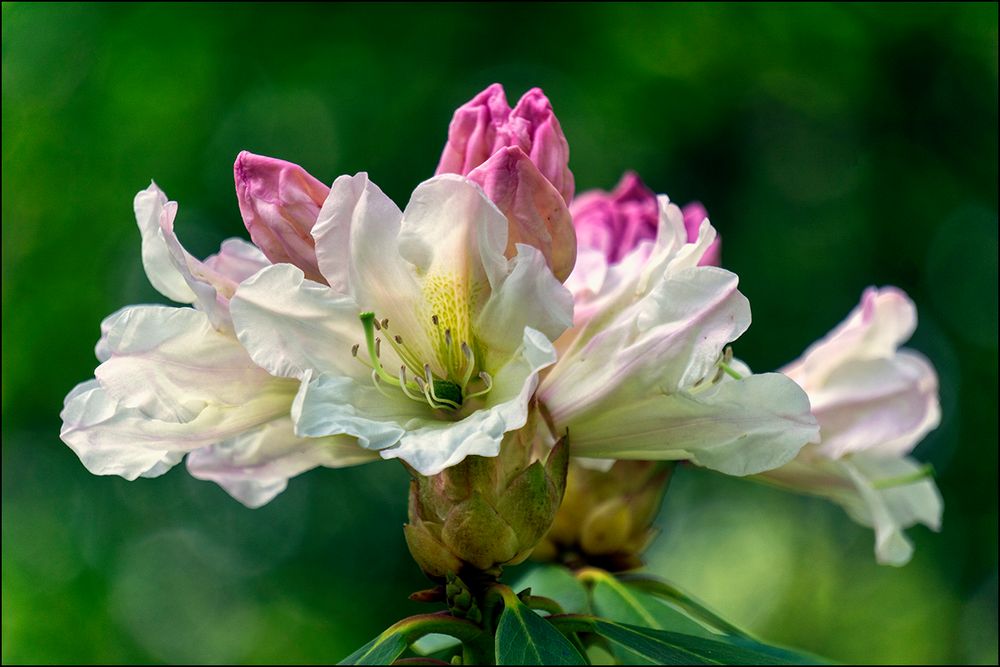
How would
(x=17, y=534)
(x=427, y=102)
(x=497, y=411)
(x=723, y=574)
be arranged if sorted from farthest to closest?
(x=427, y=102) → (x=17, y=534) → (x=723, y=574) → (x=497, y=411)

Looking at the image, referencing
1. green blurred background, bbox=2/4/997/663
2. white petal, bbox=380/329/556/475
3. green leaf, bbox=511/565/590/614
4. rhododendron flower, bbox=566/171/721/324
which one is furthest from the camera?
green blurred background, bbox=2/4/997/663

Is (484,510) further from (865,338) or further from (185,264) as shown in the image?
(865,338)

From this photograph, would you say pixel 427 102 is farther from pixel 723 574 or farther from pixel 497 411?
pixel 497 411

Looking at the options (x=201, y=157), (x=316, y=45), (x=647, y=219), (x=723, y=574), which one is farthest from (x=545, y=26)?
(x=647, y=219)

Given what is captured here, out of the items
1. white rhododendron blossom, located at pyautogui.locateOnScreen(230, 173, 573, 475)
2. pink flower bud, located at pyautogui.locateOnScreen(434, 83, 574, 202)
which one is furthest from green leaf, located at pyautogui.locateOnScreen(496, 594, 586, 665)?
pink flower bud, located at pyautogui.locateOnScreen(434, 83, 574, 202)

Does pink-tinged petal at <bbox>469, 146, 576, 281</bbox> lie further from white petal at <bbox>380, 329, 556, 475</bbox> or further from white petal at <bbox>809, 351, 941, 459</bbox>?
white petal at <bbox>809, 351, 941, 459</bbox>

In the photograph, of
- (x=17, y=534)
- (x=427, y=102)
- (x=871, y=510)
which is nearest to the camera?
(x=871, y=510)
